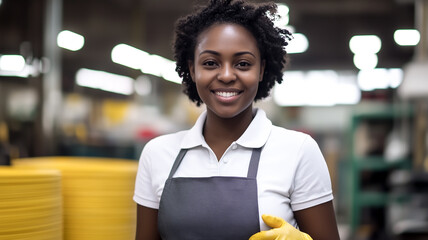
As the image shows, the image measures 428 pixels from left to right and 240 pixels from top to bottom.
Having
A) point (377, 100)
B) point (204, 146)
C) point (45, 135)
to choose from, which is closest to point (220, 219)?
point (204, 146)

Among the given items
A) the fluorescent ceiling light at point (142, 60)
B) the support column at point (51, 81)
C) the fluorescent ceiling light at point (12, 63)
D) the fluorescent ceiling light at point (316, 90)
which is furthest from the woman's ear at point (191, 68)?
the fluorescent ceiling light at point (316, 90)

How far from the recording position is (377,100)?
24.5 feet

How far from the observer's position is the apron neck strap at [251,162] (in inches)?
53.1

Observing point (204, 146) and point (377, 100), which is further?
point (377, 100)

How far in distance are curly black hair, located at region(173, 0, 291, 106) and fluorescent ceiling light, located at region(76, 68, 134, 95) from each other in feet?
14.3

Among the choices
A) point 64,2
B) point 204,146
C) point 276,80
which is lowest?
point 204,146

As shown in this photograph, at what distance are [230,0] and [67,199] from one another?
2.57 ft

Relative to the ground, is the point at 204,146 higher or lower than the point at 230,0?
lower

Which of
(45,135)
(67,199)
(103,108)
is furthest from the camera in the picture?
(103,108)

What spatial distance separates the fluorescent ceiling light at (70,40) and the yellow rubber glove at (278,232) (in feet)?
15.0

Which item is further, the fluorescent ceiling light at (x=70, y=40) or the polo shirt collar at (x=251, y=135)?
the fluorescent ceiling light at (x=70, y=40)

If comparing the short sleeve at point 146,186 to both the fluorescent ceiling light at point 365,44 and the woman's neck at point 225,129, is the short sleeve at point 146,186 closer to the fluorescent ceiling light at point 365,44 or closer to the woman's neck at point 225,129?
the woman's neck at point 225,129

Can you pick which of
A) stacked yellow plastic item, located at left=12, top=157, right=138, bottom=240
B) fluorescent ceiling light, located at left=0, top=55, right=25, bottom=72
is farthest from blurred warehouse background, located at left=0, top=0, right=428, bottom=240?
stacked yellow plastic item, located at left=12, top=157, right=138, bottom=240

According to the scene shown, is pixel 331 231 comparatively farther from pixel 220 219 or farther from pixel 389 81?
pixel 389 81
